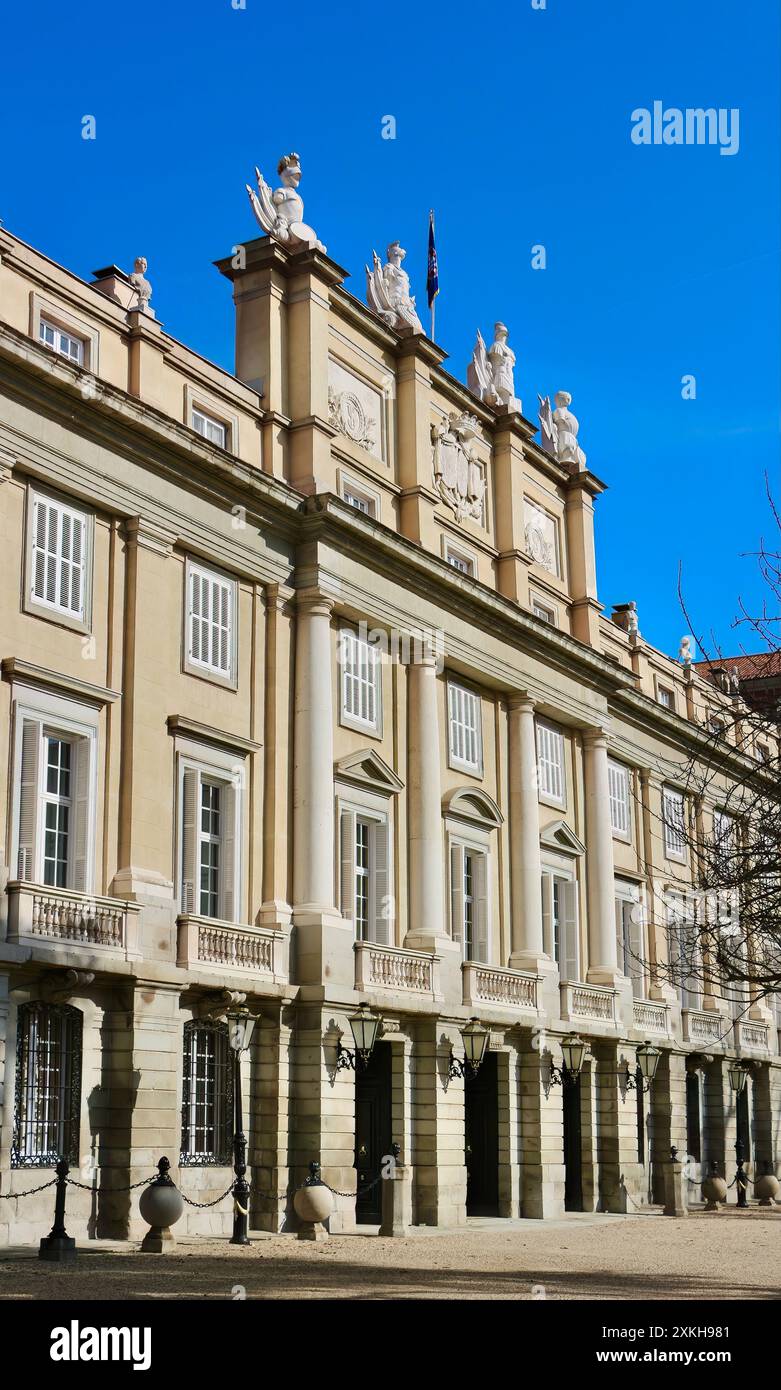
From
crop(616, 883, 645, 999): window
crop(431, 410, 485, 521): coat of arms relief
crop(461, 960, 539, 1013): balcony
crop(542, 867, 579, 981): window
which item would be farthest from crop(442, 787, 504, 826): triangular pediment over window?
crop(616, 883, 645, 999): window

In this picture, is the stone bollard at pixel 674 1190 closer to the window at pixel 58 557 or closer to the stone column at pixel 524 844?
the stone column at pixel 524 844

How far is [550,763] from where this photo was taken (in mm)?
41594

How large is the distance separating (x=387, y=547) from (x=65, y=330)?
29.2 feet

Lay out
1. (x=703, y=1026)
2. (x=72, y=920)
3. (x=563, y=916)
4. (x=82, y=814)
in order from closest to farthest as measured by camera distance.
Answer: (x=72, y=920) < (x=82, y=814) < (x=563, y=916) < (x=703, y=1026)

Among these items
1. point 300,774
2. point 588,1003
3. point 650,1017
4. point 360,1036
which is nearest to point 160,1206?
point 360,1036

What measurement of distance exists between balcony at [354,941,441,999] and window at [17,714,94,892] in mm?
6981

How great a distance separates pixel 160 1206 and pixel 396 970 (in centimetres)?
1073

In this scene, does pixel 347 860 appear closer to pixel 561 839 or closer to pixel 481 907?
pixel 481 907

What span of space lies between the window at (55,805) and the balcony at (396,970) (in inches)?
275

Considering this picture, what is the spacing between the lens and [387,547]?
33625 millimetres

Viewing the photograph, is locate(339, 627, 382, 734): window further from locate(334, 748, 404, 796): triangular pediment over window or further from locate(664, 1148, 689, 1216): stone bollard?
locate(664, 1148, 689, 1216): stone bollard

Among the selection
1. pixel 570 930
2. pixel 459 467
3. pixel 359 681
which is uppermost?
pixel 459 467
